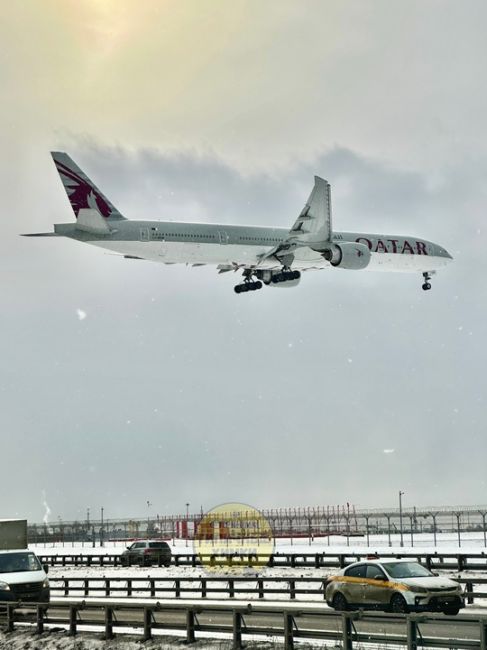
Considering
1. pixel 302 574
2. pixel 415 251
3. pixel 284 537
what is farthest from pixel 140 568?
pixel 284 537

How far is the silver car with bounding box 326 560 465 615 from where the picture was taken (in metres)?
22.2

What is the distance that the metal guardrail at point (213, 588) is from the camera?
29594 mm

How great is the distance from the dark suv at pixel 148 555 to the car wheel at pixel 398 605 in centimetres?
2811

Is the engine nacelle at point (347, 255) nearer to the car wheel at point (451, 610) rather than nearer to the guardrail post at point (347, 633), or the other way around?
the car wheel at point (451, 610)

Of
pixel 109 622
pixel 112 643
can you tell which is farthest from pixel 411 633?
pixel 109 622

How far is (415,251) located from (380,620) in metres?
55.3

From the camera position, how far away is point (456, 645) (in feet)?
48.9

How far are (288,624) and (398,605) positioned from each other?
189 inches

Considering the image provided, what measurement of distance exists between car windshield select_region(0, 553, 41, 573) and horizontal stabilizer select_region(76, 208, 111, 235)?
99.6ft

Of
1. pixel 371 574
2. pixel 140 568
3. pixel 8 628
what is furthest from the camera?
pixel 140 568

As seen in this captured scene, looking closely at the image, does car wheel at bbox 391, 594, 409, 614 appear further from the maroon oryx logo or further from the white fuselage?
the maroon oryx logo

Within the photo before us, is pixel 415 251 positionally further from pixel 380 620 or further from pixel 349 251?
pixel 380 620

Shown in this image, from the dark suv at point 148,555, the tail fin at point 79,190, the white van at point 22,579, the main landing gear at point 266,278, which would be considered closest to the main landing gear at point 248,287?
the main landing gear at point 266,278

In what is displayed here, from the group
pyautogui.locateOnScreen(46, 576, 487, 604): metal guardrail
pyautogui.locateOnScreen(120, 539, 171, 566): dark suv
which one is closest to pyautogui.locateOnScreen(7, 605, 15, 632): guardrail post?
pyautogui.locateOnScreen(46, 576, 487, 604): metal guardrail
